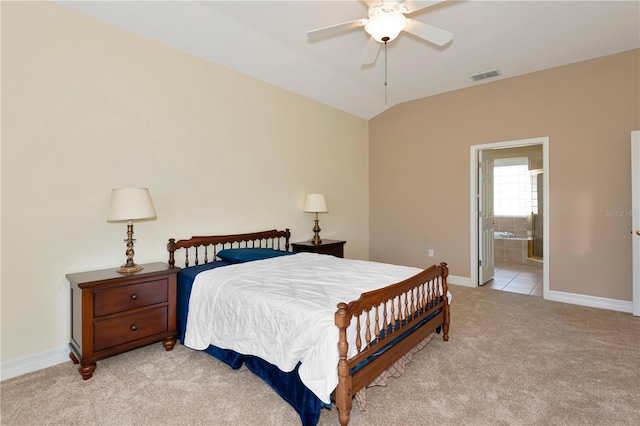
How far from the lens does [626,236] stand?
366 cm

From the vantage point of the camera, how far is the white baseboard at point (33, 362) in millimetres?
2303

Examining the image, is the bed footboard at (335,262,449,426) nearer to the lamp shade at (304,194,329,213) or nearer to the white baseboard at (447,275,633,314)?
the lamp shade at (304,194,329,213)

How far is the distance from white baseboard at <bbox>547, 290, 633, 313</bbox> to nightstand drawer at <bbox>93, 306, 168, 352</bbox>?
4515 millimetres

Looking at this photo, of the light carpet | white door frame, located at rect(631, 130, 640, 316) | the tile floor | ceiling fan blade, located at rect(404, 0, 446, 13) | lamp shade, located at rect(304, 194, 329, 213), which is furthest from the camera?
the tile floor

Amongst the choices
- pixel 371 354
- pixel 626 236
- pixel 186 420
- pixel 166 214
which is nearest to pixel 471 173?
pixel 626 236

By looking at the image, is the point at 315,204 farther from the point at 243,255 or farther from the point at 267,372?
the point at 267,372

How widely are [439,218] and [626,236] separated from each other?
7.02ft

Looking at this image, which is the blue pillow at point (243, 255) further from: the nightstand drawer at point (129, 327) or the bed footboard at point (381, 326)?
the bed footboard at point (381, 326)

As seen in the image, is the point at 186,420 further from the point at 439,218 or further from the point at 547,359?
the point at 439,218

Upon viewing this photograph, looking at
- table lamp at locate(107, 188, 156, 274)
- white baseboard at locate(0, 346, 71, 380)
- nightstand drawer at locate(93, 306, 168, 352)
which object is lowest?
white baseboard at locate(0, 346, 71, 380)

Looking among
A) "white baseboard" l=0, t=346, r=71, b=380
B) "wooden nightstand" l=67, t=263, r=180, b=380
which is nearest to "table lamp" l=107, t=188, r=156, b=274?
"wooden nightstand" l=67, t=263, r=180, b=380

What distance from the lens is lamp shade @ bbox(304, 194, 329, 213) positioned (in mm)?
4422

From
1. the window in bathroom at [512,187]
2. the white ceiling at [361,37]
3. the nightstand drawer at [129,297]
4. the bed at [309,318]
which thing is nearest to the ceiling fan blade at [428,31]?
the white ceiling at [361,37]

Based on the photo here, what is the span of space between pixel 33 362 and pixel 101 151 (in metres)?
1.71
